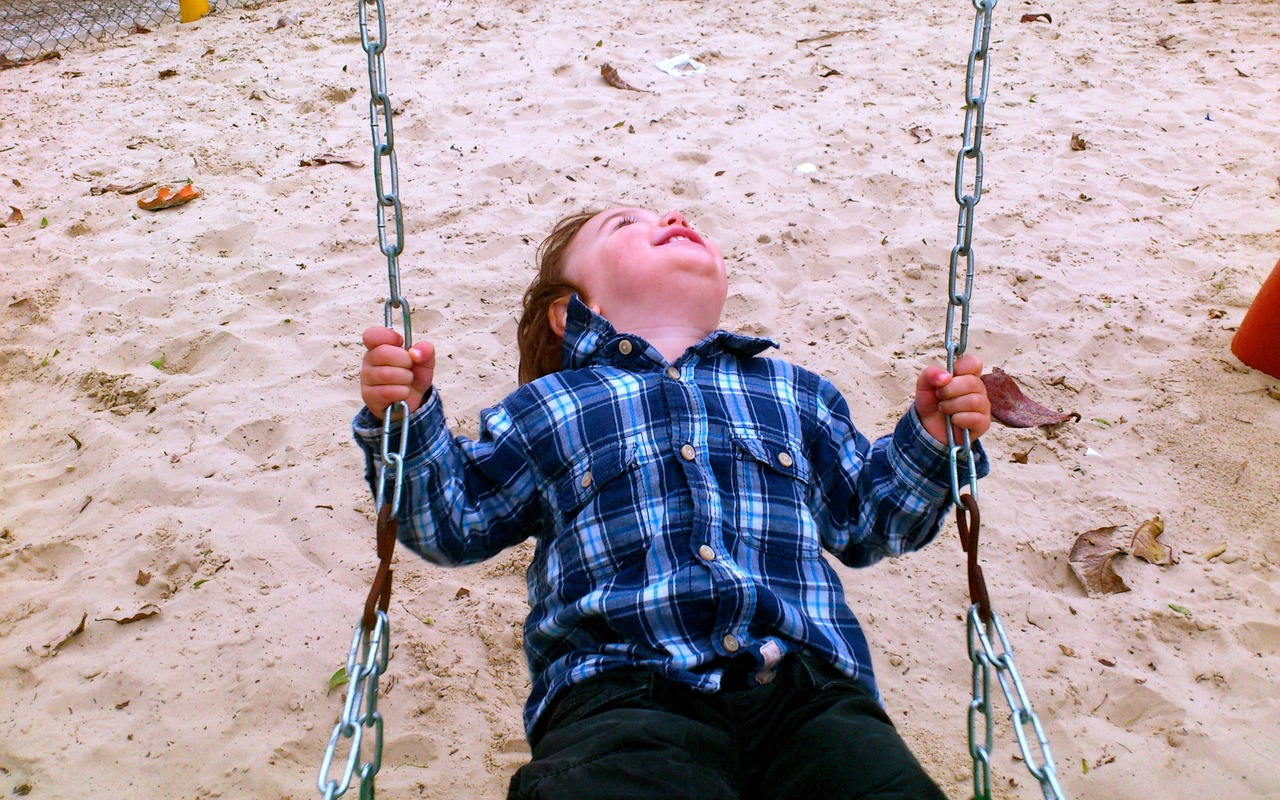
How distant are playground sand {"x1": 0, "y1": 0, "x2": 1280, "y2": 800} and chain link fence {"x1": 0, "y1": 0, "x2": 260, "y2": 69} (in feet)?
1.27

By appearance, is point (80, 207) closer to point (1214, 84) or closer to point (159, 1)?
point (159, 1)

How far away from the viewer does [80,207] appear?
11.9 ft

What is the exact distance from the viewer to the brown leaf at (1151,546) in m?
2.20

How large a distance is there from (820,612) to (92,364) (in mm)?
2298

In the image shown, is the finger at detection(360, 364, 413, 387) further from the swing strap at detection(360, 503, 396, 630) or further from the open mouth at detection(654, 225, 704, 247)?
the open mouth at detection(654, 225, 704, 247)

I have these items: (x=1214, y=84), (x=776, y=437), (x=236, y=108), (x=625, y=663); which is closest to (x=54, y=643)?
(x=625, y=663)

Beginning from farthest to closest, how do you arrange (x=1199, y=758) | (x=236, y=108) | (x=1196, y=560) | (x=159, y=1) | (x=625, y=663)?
(x=159, y=1) < (x=236, y=108) < (x=1196, y=560) < (x=1199, y=758) < (x=625, y=663)

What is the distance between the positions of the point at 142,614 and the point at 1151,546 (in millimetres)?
2157

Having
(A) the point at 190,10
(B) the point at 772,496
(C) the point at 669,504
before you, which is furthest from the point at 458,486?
(A) the point at 190,10

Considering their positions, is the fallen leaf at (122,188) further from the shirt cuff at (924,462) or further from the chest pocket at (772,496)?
the shirt cuff at (924,462)

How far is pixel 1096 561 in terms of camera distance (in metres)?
2.19

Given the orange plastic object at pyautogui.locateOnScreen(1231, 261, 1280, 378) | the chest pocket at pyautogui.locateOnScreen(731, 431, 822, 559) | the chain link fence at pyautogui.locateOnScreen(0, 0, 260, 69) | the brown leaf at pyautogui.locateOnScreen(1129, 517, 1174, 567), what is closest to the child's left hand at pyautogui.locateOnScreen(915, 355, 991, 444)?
the chest pocket at pyautogui.locateOnScreen(731, 431, 822, 559)

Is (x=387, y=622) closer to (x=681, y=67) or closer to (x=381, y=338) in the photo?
(x=381, y=338)

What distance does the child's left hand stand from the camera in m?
1.48
